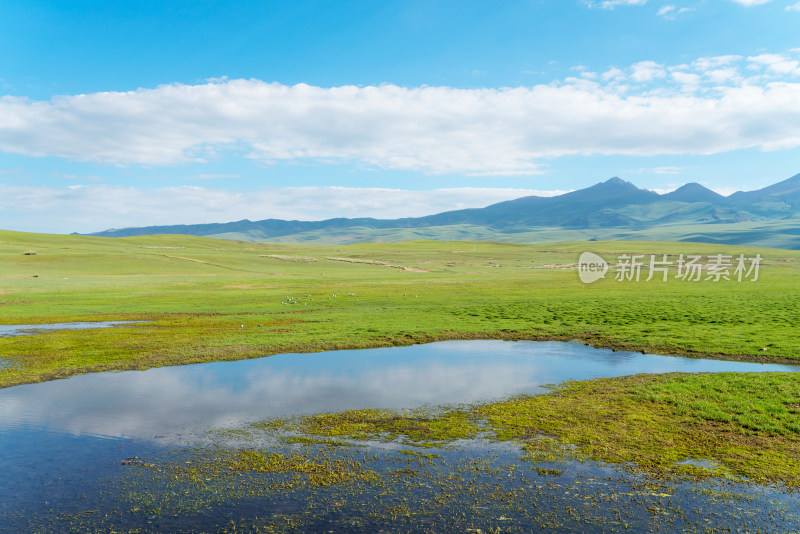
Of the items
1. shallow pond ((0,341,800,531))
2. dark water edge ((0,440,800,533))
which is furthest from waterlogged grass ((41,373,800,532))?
shallow pond ((0,341,800,531))

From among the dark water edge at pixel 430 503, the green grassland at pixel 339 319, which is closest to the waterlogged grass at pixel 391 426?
the dark water edge at pixel 430 503

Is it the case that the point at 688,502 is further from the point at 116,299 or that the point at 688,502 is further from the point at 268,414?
the point at 116,299

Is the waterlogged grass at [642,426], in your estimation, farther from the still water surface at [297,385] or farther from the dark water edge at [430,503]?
the still water surface at [297,385]

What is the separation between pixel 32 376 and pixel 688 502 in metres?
30.4

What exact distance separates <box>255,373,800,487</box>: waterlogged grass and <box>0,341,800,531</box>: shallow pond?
90.1 inches

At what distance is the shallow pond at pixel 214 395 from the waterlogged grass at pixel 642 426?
2290 mm

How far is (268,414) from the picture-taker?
69.0ft

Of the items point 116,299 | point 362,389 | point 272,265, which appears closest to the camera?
point 362,389

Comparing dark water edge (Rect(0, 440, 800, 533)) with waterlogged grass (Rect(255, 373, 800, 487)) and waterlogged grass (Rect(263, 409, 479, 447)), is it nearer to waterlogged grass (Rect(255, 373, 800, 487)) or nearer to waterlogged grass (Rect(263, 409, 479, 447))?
waterlogged grass (Rect(255, 373, 800, 487))

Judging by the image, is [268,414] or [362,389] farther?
[362,389]

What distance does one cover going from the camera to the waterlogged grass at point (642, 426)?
51.7 ft

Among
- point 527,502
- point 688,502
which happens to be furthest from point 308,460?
point 688,502

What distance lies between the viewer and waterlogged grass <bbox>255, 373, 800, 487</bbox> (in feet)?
51.7

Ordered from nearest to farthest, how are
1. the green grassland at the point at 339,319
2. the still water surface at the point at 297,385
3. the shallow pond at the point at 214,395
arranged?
the shallow pond at the point at 214,395
the still water surface at the point at 297,385
the green grassland at the point at 339,319
